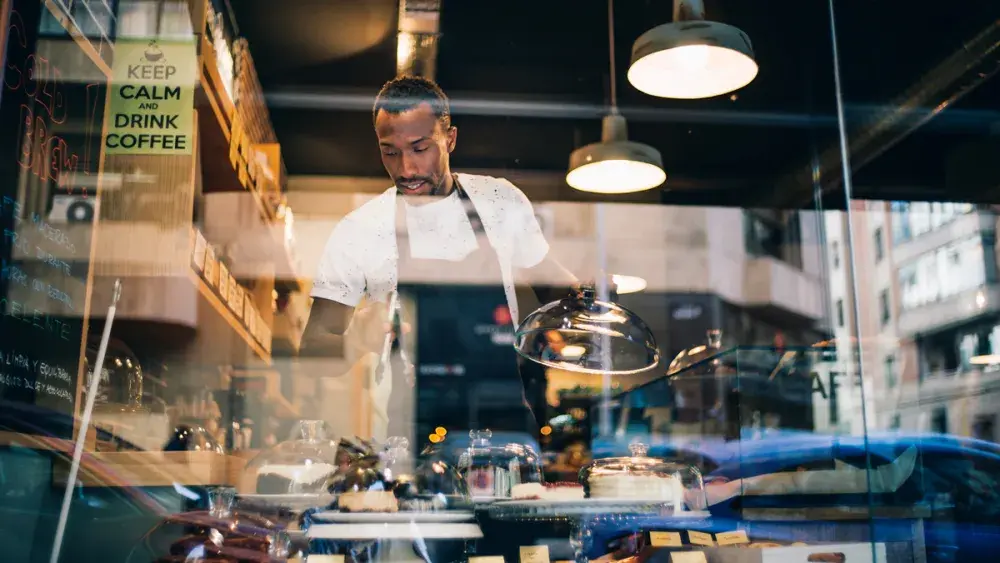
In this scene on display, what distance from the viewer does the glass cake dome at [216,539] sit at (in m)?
1.66

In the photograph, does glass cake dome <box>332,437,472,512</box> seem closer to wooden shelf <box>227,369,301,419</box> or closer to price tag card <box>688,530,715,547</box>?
price tag card <box>688,530,715,547</box>

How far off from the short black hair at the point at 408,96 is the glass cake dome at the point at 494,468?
153 centimetres

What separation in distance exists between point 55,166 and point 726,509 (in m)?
1.78

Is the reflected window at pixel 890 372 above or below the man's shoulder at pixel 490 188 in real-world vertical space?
below

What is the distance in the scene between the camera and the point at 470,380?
14.3ft

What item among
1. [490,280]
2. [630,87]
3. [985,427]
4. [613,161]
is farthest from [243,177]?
[985,427]

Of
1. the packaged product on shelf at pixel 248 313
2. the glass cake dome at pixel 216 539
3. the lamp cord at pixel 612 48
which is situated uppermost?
the lamp cord at pixel 612 48

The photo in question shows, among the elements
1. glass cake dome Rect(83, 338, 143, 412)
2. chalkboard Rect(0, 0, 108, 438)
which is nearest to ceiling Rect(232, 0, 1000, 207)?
chalkboard Rect(0, 0, 108, 438)

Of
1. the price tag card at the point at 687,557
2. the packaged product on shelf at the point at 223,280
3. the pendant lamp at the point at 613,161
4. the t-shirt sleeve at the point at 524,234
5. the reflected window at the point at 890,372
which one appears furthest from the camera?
the reflected window at the point at 890,372

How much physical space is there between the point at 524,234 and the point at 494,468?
175cm

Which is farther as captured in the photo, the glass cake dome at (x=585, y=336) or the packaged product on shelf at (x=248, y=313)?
the packaged product on shelf at (x=248, y=313)

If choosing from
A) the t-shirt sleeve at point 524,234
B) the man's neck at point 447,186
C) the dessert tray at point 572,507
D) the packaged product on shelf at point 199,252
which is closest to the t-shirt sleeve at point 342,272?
the man's neck at point 447,186

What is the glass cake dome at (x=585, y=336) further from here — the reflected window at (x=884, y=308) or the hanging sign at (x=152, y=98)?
the reflected window at (x=884, y=308)

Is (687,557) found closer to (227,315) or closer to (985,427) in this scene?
(227,315)
